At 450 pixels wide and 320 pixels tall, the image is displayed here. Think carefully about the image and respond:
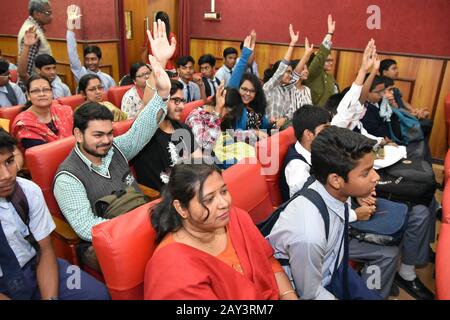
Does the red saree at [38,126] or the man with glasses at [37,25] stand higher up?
the man with glasses at [37,25]

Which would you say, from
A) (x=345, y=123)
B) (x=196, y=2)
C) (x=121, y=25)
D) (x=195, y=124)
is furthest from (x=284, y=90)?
(x=196, y=2)

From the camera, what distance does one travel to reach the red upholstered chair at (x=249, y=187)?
169 centimetres

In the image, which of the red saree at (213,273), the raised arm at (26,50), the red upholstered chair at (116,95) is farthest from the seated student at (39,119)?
the red saree at (213,273)

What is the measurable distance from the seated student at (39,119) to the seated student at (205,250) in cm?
149

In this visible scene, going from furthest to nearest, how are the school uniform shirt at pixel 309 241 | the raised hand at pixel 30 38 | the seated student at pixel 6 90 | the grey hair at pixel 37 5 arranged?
the grey hair at pixel 37 5, the raised hand at pixel 30 38, the seated student at pixel 6 90, the school uniform shirt at pixel 309 241

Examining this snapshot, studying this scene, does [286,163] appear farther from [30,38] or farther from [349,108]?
[30,38]

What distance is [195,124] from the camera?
2.56m

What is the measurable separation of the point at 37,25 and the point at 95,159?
2.47 m

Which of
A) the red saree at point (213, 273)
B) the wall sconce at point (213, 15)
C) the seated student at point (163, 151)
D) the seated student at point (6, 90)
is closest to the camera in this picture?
the red saree at point (213, 273)

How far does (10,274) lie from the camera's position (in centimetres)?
137

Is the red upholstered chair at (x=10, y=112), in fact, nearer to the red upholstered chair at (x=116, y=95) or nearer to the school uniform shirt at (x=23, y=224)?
the red upholstered chair at (x=116, y=95)

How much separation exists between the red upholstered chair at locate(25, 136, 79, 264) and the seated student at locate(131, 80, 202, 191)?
1.63ft

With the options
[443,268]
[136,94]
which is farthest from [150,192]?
[443,268]

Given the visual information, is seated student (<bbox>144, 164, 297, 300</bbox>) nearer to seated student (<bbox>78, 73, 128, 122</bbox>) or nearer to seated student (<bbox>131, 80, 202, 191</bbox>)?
seated student (<bbox>131, 80, 202, 191</bbox>)
